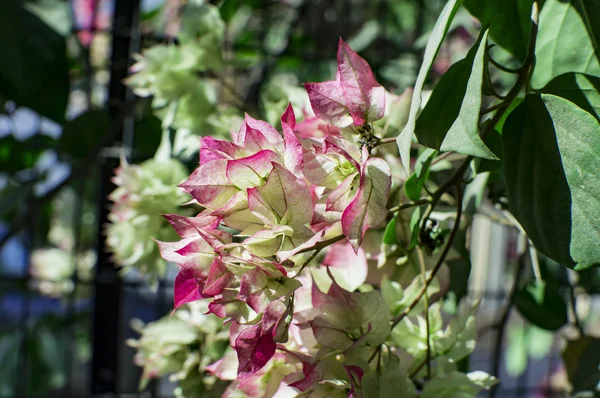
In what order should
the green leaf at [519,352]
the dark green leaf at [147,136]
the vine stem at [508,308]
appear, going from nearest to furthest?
the vine stem at [508,308]
the dark green leaf at [147,136]
the green leaf at [519,352]

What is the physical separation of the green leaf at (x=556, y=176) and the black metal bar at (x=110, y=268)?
518 millimetres

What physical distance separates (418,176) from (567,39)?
0.40 ft

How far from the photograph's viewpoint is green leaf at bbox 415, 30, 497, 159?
Result: 0.68 ft

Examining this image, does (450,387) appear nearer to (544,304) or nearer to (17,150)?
(544,304)

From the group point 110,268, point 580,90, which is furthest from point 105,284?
point 580,90

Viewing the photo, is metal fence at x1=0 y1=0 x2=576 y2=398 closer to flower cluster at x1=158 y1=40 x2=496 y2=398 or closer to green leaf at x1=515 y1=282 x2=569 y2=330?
green leaf at x1=515 y1=282 x2=569 y2=330

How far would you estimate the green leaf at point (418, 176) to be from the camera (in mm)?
255

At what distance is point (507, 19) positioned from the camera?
33 cm

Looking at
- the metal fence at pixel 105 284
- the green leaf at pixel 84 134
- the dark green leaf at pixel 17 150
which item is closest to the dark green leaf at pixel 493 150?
the metal fence at pixel 105 284

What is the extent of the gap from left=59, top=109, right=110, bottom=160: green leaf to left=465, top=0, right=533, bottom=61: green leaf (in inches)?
17.5

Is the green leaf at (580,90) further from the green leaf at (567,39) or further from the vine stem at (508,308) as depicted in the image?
the vine stem at (508,308)

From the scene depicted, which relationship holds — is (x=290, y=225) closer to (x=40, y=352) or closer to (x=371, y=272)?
(x=371, y=272)

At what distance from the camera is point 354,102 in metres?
0.24

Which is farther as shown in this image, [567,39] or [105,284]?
[105,284]
